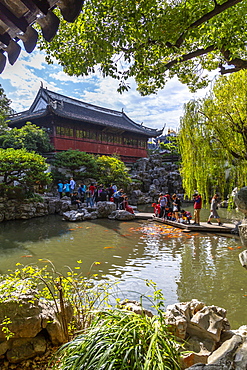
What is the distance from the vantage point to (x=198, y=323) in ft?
8.45

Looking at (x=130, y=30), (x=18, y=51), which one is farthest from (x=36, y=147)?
(x=18, y=51)

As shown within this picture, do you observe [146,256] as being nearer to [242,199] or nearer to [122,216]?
[242,199]

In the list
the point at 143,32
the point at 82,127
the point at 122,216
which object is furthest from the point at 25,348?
the point at 82,127

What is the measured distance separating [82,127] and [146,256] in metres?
18.7

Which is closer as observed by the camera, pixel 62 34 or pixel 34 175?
pixel 62 34

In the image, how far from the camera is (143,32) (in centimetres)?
351

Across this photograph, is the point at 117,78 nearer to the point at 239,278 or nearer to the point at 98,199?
the point at 239,278

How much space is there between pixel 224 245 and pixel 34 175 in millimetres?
9564

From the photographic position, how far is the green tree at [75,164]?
18.2m

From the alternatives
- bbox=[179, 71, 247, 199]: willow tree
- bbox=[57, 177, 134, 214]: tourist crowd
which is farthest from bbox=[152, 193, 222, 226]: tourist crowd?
bbox=[57, 177, 134, 214]: tourist crowd

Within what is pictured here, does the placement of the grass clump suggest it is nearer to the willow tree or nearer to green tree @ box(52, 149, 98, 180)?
the willow tree

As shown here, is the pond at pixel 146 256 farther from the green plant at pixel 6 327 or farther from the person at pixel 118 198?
the person at pixel 118 198

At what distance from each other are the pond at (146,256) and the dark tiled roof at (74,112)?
12.8m

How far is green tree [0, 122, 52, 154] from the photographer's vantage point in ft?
57.0
